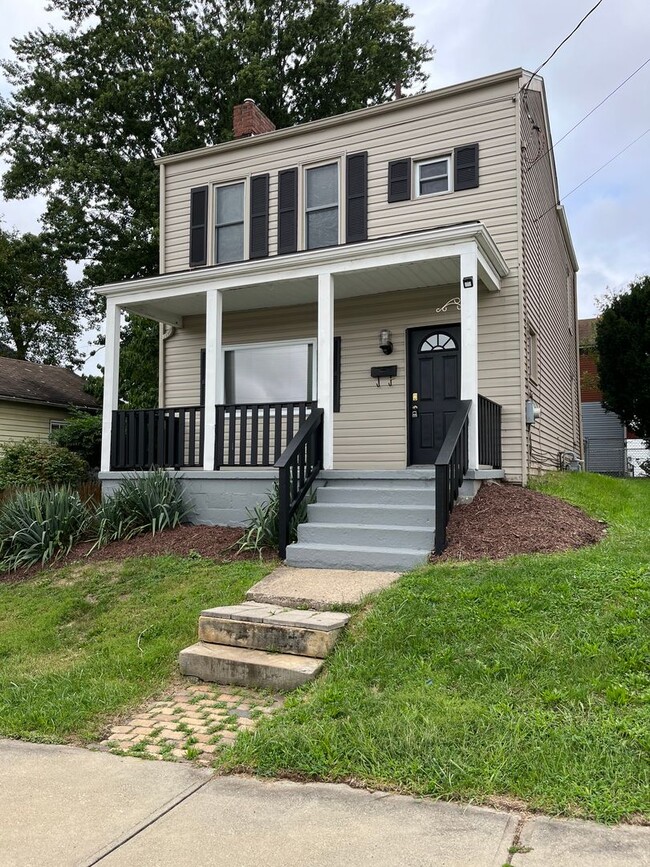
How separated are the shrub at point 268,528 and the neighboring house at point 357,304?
0.20m

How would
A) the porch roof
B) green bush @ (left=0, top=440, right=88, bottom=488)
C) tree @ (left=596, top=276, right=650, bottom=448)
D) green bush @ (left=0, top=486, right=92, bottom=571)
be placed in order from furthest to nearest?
tree @ (left=596, top=276, right=650, bottom=448)
green bush @ (left=0, top=440, right=88, bottom=488)
the porch roof
green bush @ (left=0, top=486, right=92, bottom=571)

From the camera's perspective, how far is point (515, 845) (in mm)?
2346

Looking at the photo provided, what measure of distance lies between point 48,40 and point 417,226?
1575 cm

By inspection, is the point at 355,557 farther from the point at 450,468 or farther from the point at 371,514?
the point at 450,468

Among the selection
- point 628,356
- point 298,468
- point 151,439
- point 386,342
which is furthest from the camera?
point 628,356

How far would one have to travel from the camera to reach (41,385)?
2012cm

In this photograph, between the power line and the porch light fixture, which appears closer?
the porch light fixture

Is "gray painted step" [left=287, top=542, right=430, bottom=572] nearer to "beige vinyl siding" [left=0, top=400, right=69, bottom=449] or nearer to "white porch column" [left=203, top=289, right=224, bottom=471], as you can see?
"white porch column" [left=203, top=289, right=224, bottom=471]

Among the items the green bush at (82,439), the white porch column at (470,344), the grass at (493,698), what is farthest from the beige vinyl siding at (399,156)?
the green bush at (82,439)

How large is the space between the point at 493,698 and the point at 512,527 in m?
3.03

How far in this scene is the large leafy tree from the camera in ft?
60.1

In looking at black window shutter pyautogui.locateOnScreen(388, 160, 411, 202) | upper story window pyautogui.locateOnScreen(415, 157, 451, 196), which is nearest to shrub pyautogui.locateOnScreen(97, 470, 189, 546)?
black window shutter pyautogui.locateOnScreen(388, 160, 411, 202)

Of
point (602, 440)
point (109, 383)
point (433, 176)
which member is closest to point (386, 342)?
point (433, 176)

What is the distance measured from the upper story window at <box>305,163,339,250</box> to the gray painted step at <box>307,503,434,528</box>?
16.7 ft
